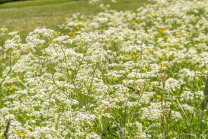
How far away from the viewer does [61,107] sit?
341 centimetres

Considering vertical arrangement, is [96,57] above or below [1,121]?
above

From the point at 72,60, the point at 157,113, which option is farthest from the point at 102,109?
the point at 72,60

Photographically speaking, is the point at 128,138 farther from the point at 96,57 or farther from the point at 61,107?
the point at 96,57

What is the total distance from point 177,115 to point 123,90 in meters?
0.93

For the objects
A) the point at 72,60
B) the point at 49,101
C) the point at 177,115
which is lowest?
the point at 177,115

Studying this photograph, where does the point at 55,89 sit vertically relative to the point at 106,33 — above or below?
below

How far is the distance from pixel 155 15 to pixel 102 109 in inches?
392

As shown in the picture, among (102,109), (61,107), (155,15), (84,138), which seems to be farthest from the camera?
(155,15)

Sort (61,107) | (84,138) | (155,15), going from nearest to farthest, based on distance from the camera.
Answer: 1. (84,138)
2. (61,107)
3. (155,15)

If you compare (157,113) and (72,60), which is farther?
(72,60)

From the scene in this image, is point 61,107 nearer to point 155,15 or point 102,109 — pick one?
point 102,109

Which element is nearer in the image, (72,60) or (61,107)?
(61,107)

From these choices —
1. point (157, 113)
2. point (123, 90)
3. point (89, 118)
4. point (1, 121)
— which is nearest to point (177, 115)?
point (157, 113)

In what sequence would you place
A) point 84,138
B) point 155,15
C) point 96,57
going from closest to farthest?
point 84,138
point 96,57
point 155,15
